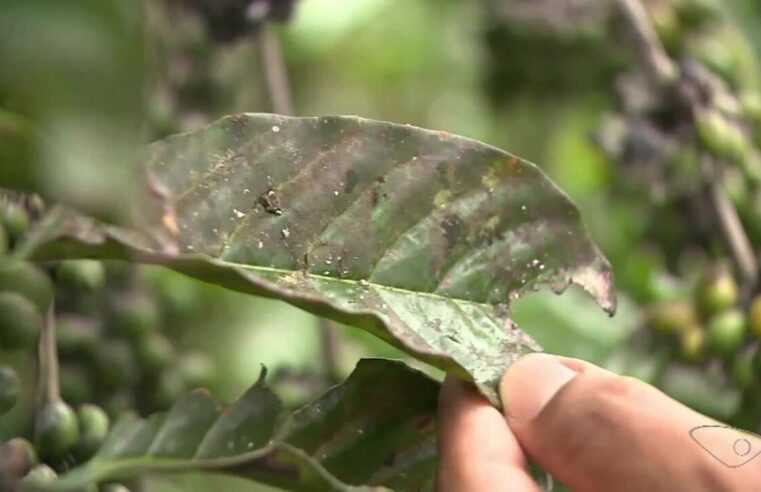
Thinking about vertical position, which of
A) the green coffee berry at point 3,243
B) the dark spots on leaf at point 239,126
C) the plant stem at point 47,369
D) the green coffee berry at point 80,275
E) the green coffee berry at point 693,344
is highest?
the dark spots on leaf at point 239,126

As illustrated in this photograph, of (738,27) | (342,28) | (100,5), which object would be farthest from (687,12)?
(100,5)

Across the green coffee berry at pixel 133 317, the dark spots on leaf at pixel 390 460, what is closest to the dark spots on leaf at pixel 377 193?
the dark spots on leaf at pixel 390 460

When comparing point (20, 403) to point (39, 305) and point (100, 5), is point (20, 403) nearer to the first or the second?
point (39, 305)

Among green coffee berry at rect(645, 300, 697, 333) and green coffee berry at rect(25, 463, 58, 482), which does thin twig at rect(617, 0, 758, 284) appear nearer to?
green coffee berry at rect(645, 300, 697, 333)

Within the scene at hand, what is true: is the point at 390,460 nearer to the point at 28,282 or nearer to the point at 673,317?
the point at 28,282

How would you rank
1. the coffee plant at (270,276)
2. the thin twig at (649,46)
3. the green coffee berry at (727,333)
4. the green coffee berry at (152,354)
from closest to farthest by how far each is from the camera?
the coffee plant at (270,276), the green coffee berry at (152,354), the green coffee berry at (727,333), the thin twig at (649,46)

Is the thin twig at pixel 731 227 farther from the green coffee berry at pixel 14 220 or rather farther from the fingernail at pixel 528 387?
the green coffee berry at pixel 14 220

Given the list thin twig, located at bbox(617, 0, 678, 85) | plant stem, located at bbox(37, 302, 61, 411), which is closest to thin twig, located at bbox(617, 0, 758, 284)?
thin twig, located at bbox(617, 0, 678, 85)

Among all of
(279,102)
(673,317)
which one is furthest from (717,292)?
(279,102)
